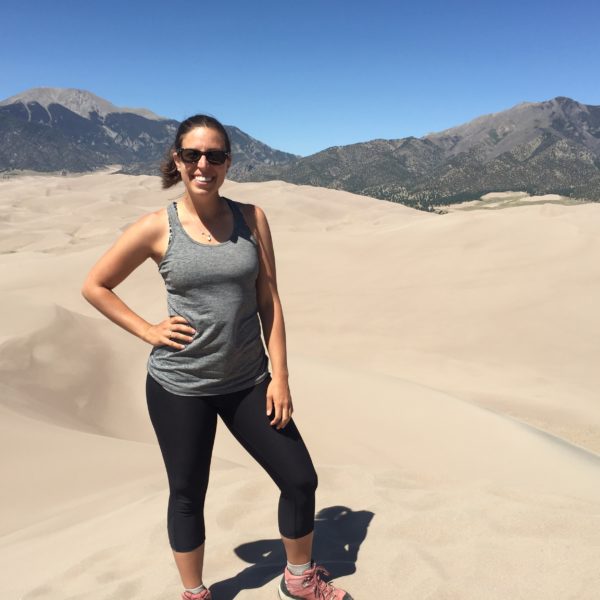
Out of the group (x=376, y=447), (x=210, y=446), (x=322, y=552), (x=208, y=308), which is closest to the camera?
(x=208, y=308)

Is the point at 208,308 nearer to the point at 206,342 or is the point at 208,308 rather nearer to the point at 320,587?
the point at 206,342

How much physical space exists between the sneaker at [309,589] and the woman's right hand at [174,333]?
1099 mm

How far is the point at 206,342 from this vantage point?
2.12 metres

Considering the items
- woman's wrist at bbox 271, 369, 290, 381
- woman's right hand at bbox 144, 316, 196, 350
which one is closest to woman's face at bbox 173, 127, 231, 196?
woman's right hand at bbox 144, 316, 196, 350

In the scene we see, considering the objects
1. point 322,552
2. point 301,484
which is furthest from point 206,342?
point 322,552

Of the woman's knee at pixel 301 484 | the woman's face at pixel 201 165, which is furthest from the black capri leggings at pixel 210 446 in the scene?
the woman's face at pixel 201 165

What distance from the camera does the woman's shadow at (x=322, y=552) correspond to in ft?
8.34

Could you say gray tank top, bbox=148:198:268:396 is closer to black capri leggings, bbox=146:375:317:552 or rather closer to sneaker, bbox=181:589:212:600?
black capri leggings, bbox=146:375:317:552

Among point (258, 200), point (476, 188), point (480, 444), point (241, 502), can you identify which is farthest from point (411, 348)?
point (476, 188)

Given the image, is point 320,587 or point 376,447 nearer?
point 320,587

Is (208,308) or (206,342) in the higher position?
(208,308)

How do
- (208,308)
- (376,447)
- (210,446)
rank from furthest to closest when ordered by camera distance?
(376,447), (210,446), (208,308)

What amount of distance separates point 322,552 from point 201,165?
1976mm

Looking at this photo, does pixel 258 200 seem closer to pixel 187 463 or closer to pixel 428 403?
pixel 428 403
